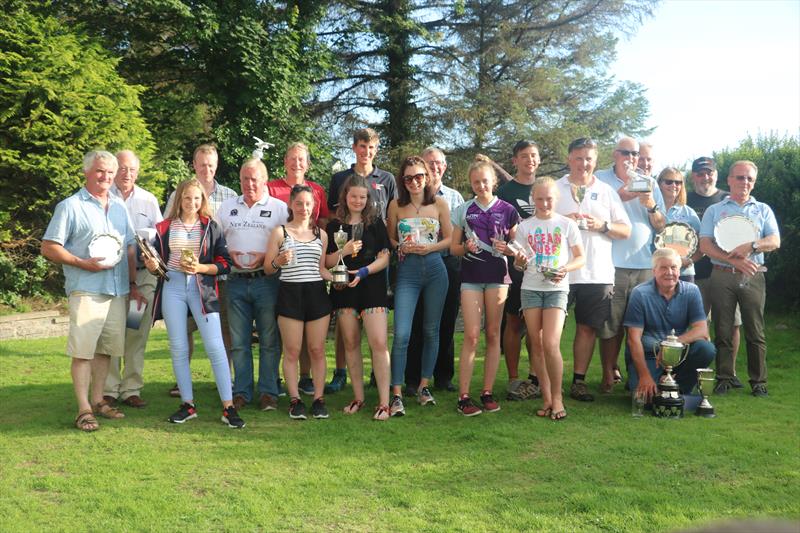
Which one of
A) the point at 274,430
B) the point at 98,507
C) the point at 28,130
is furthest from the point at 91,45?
the point at 98,507

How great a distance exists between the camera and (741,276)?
21.7 ft

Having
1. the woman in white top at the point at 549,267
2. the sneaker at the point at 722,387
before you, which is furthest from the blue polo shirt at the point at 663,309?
the sneaker at the point at 722,387

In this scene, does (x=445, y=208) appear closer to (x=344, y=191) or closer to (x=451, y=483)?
(x=344, y=191)

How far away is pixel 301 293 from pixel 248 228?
701mm

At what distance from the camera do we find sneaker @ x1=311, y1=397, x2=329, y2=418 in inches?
218

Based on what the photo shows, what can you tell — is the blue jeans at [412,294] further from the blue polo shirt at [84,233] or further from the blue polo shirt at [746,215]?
the blue polo shirt at [746,215]

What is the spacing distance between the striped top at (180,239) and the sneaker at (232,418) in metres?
1.11

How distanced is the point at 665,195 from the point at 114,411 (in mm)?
5323

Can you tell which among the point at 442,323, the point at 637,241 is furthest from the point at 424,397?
the point at 637,241

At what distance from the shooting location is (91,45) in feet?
41.4

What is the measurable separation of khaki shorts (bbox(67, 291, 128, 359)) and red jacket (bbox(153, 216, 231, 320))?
0.28 metres

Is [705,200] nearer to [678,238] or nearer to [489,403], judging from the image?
[678,238]

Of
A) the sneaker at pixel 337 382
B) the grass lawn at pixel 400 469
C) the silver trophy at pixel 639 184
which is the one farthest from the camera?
the sneaker at pixel 337 382

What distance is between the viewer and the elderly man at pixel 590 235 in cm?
598
